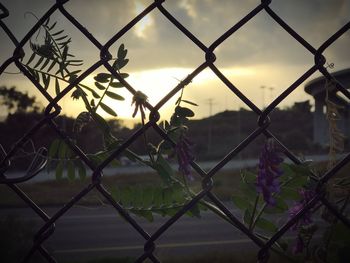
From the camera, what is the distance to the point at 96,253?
31.4 feet

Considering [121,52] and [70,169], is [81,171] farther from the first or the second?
[121,52]

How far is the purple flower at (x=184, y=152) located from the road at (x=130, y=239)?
7654mm

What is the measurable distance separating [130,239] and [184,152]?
34.9 ft

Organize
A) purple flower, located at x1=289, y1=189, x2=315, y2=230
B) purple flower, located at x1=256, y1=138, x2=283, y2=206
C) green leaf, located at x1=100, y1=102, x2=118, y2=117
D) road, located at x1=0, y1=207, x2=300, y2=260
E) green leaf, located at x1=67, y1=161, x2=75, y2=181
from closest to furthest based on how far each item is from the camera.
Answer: purple flower, located at x1=256, y1=138, x2=283, y2=206 < purple flower, located at x1=289, y1=189, x2=315, y2=230 < green leaf, located at x1=100, y1=102, x2=118, y2=117 < green leaf, located at x1=67, y1=161, x2=75, y2=181 < road, located at x1=0, y1=207, x2=300, y2=260

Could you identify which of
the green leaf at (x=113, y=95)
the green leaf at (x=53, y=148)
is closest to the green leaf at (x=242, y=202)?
the green leaf at (x=113, y=95)

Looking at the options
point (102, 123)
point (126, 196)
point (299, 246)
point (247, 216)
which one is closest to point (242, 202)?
point (247, 216)

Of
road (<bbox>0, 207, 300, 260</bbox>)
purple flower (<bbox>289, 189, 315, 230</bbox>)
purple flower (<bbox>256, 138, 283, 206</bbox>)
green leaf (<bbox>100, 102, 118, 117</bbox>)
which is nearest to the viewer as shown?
purple flower (<bbox>256, 138, 283, 206</bbox>)

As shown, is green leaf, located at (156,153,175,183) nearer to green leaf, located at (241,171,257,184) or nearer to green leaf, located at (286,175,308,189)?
green leaf, located at (241,171,257,184)

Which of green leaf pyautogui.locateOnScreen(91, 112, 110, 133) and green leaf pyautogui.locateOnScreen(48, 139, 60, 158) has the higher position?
green leaf pyautogui.locateOnScreen(91, 112, 110, 133)

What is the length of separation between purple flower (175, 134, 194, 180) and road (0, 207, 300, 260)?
25.1 ft

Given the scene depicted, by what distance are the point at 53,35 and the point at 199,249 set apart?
9.37m

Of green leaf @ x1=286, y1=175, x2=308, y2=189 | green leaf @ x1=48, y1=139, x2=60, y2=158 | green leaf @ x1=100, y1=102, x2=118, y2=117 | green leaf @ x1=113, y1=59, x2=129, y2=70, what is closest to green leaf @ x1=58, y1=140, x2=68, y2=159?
green leaf @ x1=48, y1=139, x2=60, y2=158

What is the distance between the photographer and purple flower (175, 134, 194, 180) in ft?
2.54

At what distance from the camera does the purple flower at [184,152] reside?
0.77 meters
